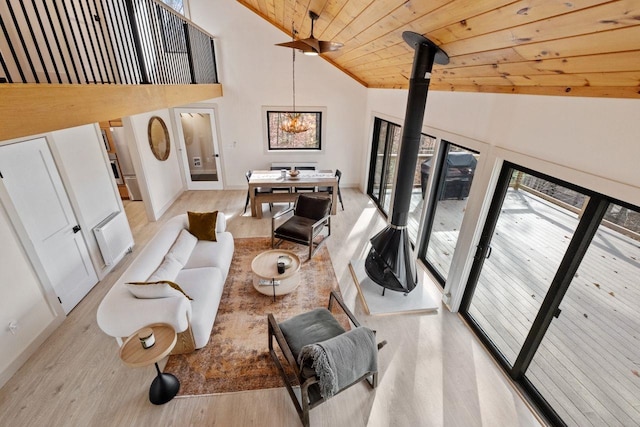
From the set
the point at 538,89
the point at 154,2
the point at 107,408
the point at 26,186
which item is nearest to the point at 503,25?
the point at 538,89

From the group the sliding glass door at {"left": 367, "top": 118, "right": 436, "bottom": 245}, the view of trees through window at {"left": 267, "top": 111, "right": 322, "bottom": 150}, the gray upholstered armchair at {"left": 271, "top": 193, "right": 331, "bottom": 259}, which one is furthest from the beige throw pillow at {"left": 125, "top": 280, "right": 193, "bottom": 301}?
the view of trees through window at {"left": 267, "top": 111, "right": 322, "bottom": 150}

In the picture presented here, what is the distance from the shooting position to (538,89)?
2.19 m

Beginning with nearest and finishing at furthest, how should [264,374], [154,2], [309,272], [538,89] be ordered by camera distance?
[538,89] < [264,374] < [154,2] < [309,272]

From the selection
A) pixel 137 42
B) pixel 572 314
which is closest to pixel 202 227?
pixel 137 42

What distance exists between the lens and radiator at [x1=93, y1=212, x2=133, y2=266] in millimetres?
3803

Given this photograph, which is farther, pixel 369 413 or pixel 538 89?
pixel 369 413

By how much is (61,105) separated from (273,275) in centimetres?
237

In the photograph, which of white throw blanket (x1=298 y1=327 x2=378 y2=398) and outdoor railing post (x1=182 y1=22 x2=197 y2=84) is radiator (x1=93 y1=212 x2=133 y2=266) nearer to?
outdoor railing post (x1=182 y1=22 x2=197 y2=84)

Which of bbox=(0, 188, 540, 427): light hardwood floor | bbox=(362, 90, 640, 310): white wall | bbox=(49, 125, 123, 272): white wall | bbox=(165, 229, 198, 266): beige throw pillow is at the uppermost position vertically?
bbox=(362, 90, 640, 310): white wall

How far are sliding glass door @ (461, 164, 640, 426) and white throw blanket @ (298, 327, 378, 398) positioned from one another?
4.74 ft

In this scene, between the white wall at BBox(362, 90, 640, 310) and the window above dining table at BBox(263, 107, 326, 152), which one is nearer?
the white wall at BBox(362, 90, 640, 310)

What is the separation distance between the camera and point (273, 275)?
133 inches

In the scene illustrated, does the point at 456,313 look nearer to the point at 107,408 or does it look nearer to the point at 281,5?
the point at 107,408

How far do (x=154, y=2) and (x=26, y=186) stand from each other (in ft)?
7.68
